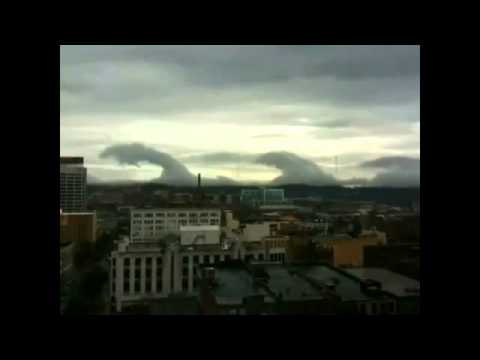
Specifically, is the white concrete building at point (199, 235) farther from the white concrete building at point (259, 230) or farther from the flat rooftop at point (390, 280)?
the flat rooftop at point (390, 280)

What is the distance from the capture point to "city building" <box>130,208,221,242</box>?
180 cm

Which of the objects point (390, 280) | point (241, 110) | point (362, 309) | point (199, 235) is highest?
point (241, 110)

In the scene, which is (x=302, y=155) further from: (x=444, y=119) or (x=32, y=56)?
(x=32, y=56)

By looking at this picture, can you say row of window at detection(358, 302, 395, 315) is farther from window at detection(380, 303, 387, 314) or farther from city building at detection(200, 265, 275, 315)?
city building at detection(200, 265, 275, 315)

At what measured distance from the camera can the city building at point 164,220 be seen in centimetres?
180

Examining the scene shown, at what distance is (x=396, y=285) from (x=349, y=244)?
0.27 meters

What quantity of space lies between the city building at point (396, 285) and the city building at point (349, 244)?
0.05 m

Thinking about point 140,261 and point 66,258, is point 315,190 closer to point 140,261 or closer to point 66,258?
point 140,261

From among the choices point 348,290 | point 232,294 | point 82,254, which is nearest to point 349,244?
point 348,290

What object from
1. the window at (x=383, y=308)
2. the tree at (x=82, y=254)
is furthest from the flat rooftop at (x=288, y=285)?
the tree at (x=82, y=254)

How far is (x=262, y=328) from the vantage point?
1628 mm

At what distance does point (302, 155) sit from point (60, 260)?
117cm

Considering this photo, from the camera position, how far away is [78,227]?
175 cm

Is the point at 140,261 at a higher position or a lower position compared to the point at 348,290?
higher
